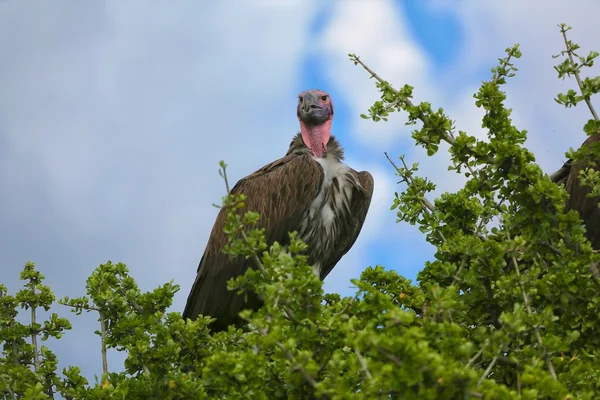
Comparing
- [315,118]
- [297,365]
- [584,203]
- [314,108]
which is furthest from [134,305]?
[584,203]

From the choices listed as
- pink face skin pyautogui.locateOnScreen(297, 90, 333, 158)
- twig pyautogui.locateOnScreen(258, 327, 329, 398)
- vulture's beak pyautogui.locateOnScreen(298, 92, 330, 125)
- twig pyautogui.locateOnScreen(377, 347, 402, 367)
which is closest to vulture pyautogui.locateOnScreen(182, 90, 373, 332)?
pink face skin pyautogui.locateOnScreen(297, 90, 333, 158)

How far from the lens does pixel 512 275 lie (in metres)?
5.02

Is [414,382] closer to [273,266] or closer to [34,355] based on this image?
[273,266]

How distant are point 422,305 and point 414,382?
91.9 inches

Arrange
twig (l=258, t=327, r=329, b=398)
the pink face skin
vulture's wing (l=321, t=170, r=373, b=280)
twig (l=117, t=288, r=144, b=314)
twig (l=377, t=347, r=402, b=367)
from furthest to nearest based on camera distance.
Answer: the pink face skin
vulture's wing (l=321, t=170, r=373, b=280)
twig (l=117, t=288, r=144, b=314)
twig (l=258, t=327, r=329, b=398)
twig (l=377, t=347, r=402, b=367)

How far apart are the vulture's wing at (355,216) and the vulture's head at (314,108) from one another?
95 centimetres

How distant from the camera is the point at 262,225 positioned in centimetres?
875

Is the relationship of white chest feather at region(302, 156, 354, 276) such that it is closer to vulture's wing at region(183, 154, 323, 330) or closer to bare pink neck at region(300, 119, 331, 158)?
vulture's wing at region(183, 154, 323, 330)

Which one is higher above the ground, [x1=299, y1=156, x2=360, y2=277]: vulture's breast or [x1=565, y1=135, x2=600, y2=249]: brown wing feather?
[x1=299, y1=156, x2=360, y2=277]: vulture's breast

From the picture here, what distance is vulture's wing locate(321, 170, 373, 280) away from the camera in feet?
30.3

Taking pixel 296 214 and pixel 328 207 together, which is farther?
pixel 328 207

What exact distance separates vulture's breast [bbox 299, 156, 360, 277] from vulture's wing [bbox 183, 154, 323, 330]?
14 cm

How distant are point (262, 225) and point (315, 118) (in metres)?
1.78

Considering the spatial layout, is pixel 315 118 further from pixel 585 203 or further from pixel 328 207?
pixel 585 203
